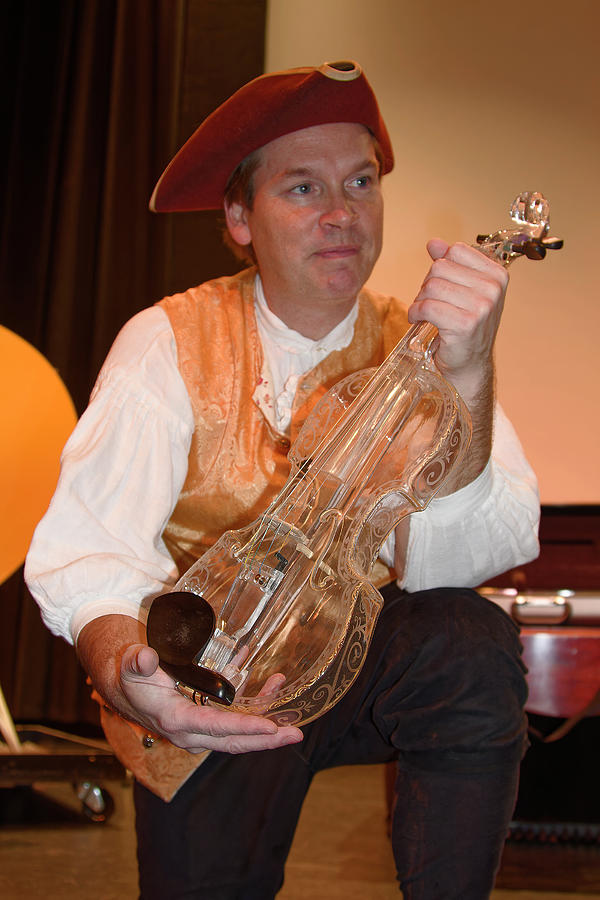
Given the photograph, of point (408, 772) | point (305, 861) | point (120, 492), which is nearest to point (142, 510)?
point (120, 492)

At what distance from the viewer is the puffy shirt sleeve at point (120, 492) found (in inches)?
37.2

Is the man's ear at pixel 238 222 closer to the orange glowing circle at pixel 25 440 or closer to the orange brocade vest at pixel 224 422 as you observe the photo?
the orange brocade vest at pixel 224 422

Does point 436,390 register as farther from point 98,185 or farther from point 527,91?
point 527,91

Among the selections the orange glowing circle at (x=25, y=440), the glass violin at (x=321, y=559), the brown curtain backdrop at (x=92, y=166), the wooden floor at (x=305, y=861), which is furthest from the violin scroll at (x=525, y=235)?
the brown curtain backdrop at (x=92, y=166)

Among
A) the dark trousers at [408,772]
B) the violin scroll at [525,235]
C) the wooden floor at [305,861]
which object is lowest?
the wooden floor at [305,861]

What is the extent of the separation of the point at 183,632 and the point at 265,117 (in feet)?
2.84

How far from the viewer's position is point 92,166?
250 centimetres

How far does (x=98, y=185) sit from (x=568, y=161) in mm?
1537

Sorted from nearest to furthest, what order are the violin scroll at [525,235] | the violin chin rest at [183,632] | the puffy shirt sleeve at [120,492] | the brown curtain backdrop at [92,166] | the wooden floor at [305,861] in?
1. the violin chin rest at [183,632]
2. the violin scroll at [525,235]
3. the puffy shirt sleeve at [120,492]
4. the wooden floor at [305,861]
5. the brown curtain backdrop at [92,166]

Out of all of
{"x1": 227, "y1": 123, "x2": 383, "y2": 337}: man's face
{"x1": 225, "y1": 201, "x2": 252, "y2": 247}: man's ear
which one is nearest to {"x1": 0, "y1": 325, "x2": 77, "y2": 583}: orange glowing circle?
{"x1": 225, "y1": 201, "x2": 252, "y2": 247}: man's ear

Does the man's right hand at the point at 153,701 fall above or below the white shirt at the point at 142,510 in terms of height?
below

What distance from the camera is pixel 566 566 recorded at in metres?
2.49

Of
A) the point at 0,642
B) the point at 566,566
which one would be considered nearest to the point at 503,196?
the point at 566,566

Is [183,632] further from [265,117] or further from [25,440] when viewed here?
[25,440]
